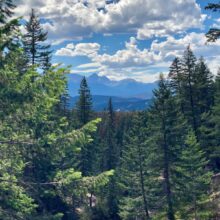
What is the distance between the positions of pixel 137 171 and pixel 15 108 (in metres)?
29.4

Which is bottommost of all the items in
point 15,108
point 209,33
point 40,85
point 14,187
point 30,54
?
point 14,187

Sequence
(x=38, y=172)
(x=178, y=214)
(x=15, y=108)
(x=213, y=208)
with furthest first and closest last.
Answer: (x=178, y=214), (x=213, y=208), (x=38, y=172), (x=15, y=108)

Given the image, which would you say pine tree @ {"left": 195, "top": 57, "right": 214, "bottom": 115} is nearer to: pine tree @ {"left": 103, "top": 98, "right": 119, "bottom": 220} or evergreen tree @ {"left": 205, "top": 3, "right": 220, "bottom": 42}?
A: pine tree @ {"left": 103, "top": 98, "right": 119, "bottom": 220}

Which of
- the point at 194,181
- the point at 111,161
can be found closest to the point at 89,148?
the point at 111,161

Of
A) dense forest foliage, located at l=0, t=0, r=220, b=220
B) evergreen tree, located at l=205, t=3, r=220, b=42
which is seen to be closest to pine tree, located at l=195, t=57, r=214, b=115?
dense forest foliage, located at l=0, t=0, r=220, b=220

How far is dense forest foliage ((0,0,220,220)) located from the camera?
1213cm

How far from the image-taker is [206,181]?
1372 inches

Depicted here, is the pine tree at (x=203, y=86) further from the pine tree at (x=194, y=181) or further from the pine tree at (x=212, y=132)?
the pine tree at (x=194, y=181)

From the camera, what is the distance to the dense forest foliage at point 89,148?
12133 millimetres

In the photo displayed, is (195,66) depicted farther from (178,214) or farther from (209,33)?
(209,33)

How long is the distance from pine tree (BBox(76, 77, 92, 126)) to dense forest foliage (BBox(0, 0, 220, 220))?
140 mm

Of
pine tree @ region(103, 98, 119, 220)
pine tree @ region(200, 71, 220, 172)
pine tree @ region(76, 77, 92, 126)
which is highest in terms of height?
pine tree @ region(76, 77, 92, 126)

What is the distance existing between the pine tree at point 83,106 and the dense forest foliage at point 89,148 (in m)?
0.14

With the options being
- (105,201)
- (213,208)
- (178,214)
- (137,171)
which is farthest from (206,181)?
(105,201)
